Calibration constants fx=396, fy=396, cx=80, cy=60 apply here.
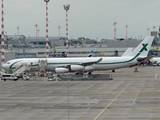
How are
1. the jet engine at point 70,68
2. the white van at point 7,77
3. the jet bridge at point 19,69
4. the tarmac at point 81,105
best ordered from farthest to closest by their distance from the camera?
the jet engine at point 70,68, the jet bridge at point 19,69, the white van at point 7,77, the tarmac at point 81,105

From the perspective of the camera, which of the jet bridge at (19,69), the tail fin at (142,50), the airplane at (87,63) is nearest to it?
the jet bridge at (19,69)

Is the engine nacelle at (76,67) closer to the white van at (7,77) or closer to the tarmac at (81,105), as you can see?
the white van at (7,77)

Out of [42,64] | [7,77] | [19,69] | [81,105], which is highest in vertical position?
[42,64]

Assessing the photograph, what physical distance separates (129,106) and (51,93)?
14.9 meters

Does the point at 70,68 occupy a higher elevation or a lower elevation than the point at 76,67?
lower

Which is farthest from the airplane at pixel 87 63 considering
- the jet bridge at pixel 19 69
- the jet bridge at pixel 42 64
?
the jet bridge at pixel 19 69

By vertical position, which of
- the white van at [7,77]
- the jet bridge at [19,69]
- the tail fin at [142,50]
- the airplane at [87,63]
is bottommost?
the white van at [7,77]

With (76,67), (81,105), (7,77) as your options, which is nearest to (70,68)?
(76,67)

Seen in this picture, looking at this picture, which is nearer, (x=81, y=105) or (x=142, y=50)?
(x=81, y=105)

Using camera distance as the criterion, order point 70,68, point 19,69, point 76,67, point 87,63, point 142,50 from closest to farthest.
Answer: point 19,69
point 70,68
point 76,67
point 87,63
point 142,50

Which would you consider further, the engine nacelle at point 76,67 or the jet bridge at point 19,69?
the engine nacelle at point 76,67

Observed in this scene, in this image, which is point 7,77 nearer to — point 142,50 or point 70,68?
point 70,68

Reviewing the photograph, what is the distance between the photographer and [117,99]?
42000 millimetres

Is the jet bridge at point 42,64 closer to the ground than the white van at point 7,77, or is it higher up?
higher up
